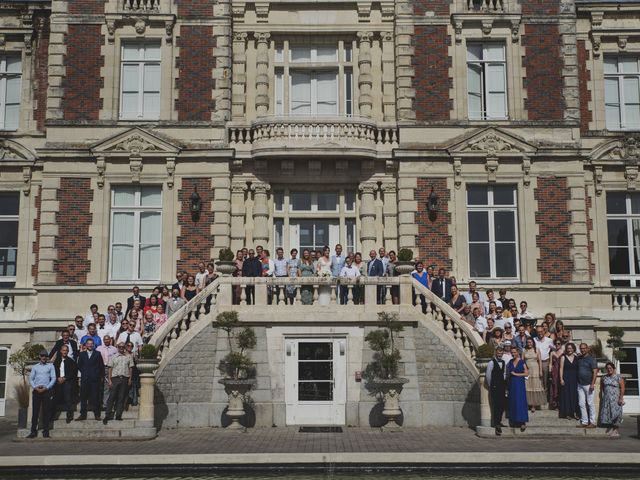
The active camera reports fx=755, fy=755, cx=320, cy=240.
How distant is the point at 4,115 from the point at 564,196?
1610cm

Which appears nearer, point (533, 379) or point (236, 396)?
point (533, 379)

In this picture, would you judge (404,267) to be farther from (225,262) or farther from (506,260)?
(506,260)

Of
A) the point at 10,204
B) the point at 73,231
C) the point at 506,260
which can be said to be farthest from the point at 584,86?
the point at 10,204

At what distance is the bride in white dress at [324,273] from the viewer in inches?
686

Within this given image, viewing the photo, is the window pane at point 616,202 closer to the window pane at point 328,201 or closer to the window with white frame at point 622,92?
the window with white frame at point 622,92

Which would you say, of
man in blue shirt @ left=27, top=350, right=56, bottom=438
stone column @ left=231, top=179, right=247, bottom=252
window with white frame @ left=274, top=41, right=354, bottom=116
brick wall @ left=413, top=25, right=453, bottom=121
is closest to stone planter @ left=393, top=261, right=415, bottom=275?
stone column @ left=231, top=179, right=247, bottom=252

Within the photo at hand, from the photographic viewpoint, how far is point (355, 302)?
17.8 metres

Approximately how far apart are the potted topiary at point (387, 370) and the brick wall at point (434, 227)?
12.8 feet

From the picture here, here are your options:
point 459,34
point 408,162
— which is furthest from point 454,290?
point 459,34

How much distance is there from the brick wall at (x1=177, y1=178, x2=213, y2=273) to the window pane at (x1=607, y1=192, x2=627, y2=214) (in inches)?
451

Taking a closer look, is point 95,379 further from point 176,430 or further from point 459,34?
point 459,34

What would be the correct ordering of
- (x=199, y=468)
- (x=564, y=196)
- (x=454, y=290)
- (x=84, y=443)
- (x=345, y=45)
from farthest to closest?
(x=345, y=45) → (x=564, y=196) → (x=454, y=290) → (x=84, y=443) → (x=199, y=468)

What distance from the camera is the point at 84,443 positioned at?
14469 mm

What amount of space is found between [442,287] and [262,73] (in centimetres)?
840
